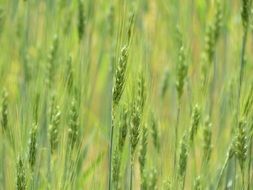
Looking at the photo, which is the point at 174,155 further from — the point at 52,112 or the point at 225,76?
the point at 225,76

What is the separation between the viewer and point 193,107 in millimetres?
1743

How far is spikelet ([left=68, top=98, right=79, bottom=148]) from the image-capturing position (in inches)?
66.0

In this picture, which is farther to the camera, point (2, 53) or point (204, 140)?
point (2, 53)

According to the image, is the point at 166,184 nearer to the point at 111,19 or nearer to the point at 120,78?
the point at 120,78

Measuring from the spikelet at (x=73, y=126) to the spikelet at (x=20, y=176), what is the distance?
0.34ft

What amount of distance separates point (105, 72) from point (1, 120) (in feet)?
3.65

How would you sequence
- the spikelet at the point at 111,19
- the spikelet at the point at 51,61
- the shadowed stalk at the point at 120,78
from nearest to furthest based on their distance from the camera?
1. the shadowed stalk at the point at 120,78
2. the spikelet at the point at 51,61
3. the spikelet at the point at 111,19

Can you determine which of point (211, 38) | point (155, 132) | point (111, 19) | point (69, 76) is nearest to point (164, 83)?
point (111, 19)

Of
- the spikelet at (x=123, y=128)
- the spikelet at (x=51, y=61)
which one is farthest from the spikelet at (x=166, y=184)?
the spikelet at (x=51, y=61)

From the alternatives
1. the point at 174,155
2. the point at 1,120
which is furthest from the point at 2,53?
the point at 174,155

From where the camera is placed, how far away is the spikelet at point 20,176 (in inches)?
62.9

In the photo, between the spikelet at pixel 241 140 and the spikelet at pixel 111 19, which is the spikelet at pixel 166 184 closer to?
the spikelet at pixel 241 140

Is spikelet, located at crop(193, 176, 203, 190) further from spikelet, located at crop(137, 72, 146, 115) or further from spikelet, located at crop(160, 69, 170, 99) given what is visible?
spikelet, located at crop(160, 69, 170, 99)

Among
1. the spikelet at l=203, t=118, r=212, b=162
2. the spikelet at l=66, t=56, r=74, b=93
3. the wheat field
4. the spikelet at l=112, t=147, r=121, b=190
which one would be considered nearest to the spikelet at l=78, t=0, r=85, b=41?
the wheat field
